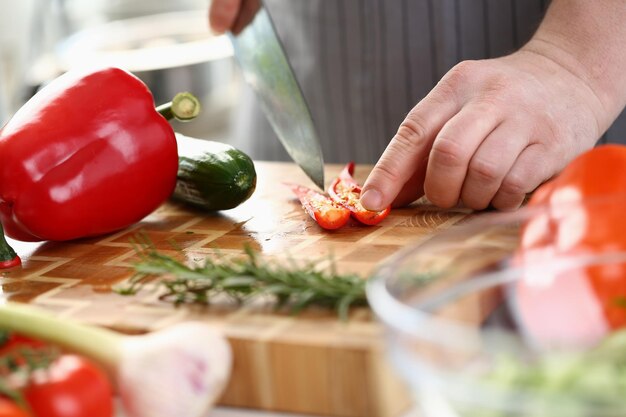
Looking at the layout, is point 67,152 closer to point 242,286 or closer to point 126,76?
point 126,76

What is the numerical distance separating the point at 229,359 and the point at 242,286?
0.50 feet

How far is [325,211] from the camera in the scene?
1.43 m

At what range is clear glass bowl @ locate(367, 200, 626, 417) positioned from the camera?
72cm

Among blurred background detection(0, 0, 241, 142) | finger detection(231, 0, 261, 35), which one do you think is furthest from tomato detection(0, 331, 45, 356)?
blurred background detection(0, 0, 241, 142)

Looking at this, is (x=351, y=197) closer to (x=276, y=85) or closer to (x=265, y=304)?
(x=276, y=85)

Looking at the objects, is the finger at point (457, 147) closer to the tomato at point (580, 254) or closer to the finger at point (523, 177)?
the finger at point (523, 177)

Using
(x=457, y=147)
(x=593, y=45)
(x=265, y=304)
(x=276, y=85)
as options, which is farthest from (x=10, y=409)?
(x=593, y=45)

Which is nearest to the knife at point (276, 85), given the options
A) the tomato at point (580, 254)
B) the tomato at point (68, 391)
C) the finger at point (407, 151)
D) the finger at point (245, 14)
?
the finger at point (245, 14)

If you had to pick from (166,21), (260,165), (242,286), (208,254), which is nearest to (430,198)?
(208,254)

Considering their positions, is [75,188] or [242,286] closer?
[242,286]

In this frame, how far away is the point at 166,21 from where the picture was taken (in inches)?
152

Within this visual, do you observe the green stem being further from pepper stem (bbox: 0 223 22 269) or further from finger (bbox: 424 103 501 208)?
finger (bbox: 424 103 501 208)

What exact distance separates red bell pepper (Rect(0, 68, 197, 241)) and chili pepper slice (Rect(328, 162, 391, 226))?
0.88ft

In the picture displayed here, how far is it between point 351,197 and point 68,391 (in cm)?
75
